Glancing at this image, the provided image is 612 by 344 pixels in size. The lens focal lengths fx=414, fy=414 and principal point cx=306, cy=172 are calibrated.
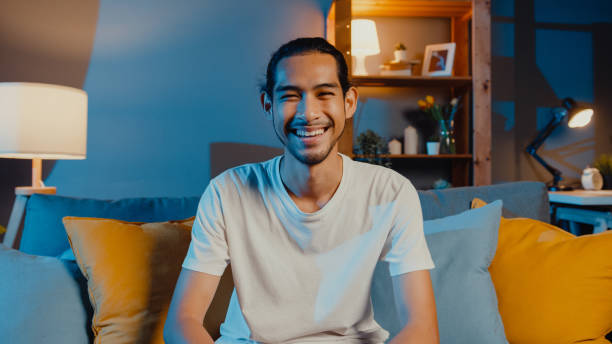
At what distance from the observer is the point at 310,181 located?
3.61 feet

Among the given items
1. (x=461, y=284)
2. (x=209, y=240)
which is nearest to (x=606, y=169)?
(x=461, y=284)

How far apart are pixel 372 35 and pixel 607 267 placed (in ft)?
6.42

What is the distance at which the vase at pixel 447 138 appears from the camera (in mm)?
2885

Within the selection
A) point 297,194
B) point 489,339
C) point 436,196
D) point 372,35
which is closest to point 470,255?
point 489,339

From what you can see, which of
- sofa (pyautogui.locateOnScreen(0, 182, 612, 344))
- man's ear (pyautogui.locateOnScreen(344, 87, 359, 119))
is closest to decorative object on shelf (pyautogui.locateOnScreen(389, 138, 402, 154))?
sofa (pyautogui.locateOnScreen(0, 182, 612, 344))

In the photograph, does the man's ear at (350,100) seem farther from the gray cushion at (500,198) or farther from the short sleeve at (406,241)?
the gray cushion at (500,198)

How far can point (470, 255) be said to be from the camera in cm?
125

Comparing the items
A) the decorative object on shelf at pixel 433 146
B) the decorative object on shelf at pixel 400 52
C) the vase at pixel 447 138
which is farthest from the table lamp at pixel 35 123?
the vase at pixel 447 138

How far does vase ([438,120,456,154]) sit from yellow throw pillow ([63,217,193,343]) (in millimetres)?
2173

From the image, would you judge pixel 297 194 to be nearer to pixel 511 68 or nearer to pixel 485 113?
pixel 485 113

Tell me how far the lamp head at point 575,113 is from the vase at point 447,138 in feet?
2.81

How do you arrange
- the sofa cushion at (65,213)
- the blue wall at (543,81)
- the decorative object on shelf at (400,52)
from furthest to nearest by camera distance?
the blue wall at (543,81) < the decorative object on shelf at (400,52) < the sofa cushion at (65,213)

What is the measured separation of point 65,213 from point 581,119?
10.6 feet

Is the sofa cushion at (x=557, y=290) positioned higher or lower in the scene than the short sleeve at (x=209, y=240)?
lower
